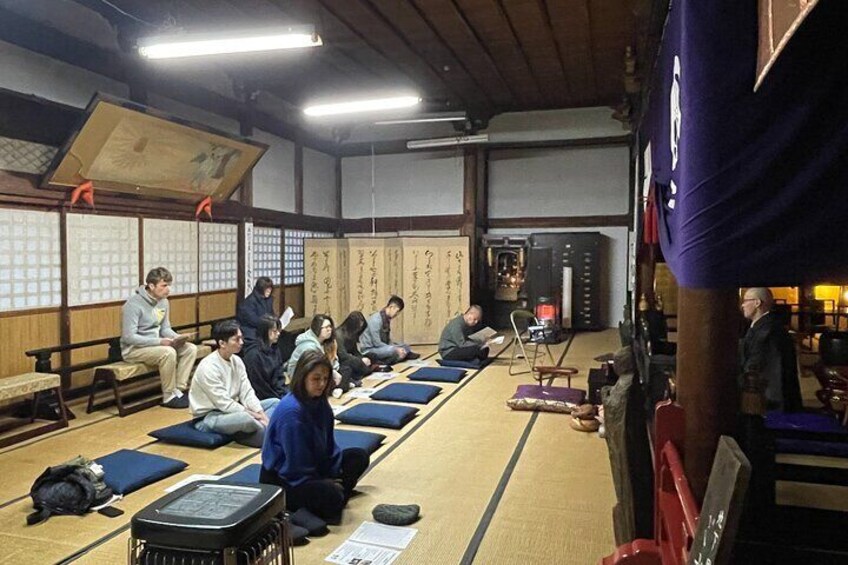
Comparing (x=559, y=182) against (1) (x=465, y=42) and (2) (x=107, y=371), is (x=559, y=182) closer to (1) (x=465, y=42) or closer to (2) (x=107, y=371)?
(1) (x=465, y=42)

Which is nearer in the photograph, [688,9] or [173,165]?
[688,9]

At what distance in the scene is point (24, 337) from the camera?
5.24 meters

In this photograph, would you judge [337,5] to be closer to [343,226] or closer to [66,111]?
[66,111]

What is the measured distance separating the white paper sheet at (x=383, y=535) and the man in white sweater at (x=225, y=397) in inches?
62.9

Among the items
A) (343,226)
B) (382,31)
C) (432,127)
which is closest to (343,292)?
(343,226)

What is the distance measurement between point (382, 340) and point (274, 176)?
11.0 feet

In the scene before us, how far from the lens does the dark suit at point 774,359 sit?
382cm

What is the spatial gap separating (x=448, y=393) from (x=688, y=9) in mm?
4596

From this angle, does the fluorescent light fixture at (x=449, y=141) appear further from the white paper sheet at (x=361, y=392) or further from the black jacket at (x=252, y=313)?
the white paper sheet at (x=361, y=392)

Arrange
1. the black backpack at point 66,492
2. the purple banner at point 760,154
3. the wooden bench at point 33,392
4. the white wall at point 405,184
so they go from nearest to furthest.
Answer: the purple banner at point 760,154
the black backpack at point 66,492
the wooden bench at point 33,392
the white wall at point 405,184

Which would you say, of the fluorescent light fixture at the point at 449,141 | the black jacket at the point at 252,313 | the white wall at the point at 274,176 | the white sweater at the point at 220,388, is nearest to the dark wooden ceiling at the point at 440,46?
the fluorescent light fixture at the point at 449,141

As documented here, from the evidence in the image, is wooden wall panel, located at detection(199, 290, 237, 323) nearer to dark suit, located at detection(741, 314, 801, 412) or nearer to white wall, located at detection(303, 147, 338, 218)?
white wall, located at detection(303, 147, 338, 218)

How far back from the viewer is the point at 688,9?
1.78m

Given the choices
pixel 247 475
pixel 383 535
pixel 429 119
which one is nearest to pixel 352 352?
pixel 247 475
